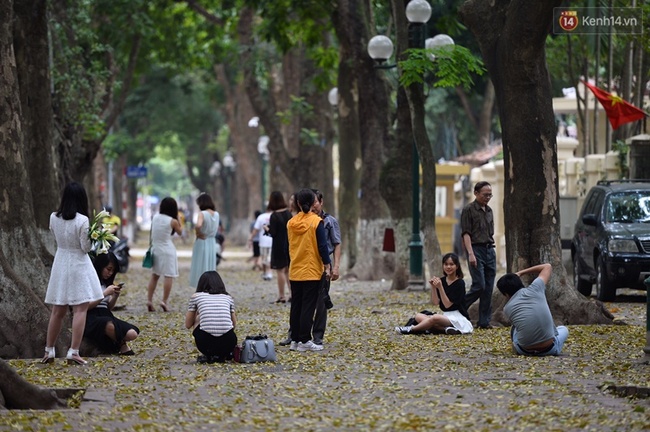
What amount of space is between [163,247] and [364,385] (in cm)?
989

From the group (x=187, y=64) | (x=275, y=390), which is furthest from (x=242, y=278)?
(x=275, y=390)

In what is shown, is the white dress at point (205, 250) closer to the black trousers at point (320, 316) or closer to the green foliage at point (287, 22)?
the black trousers at point (320, 316)

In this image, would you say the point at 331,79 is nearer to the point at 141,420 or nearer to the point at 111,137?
the point at 111,137

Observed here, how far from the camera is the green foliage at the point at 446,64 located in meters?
22.0

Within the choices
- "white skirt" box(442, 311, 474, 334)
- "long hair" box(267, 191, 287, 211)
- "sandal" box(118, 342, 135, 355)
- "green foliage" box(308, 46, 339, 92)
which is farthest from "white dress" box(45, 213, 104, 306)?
"green foliage" box(308, 46, 339, 92)

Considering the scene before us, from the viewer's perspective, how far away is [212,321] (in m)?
13.4

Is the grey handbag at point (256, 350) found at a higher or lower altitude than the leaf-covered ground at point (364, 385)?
higher

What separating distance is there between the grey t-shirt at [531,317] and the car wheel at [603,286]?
823cm

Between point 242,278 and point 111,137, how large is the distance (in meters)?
23.0

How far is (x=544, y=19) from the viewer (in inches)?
674

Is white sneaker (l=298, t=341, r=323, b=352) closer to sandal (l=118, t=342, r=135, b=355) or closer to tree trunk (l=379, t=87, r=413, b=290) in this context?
sandal (l=118, t=342, r=135, b=355)

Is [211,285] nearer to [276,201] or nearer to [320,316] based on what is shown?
[320,316]

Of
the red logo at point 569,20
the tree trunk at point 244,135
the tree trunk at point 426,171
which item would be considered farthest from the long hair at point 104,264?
the tree trunk at point 244,135

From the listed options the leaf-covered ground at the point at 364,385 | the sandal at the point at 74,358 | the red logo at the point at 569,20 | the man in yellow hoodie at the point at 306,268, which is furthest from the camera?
the red logo at the point at 569,20
